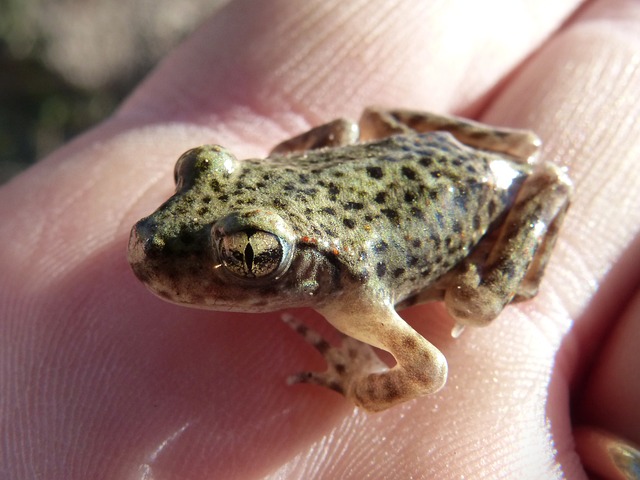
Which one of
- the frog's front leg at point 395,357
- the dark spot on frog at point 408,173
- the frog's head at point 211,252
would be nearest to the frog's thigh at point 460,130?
the dark spot on frog at point 408,173

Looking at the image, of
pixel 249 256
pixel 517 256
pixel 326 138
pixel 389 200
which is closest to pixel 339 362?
pixel 389 200

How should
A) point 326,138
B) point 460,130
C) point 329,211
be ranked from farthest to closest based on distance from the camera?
1. point 460,130
2. point 326,138
3. point 329,211

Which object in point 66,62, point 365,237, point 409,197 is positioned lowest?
point 66,62

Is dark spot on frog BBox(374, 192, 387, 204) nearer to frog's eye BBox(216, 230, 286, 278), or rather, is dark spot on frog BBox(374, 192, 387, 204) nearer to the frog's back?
the frog's back

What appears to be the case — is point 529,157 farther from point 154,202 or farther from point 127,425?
point 127,425

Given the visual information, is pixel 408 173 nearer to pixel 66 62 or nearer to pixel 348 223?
pixel 348 223

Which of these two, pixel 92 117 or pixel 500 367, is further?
pixel 92 117

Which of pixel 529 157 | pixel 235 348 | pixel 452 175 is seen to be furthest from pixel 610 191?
pixel 235 348
